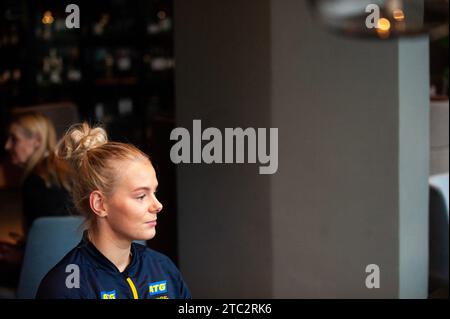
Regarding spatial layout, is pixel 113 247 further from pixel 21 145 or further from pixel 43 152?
pixel 21 145

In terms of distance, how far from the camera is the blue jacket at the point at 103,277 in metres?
1.73

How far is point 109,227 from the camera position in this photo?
1768mm

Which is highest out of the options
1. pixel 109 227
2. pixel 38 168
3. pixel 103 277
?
pixel 38 168

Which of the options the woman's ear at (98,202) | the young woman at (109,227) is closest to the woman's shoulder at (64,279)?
the young woman at (109,227)

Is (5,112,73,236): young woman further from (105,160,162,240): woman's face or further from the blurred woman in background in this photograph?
(105,160,162,240): woman's face

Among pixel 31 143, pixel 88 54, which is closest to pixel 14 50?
pixel 88 54

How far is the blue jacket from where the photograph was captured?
1.73 metres

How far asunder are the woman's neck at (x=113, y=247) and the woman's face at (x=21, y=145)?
134 centimetres

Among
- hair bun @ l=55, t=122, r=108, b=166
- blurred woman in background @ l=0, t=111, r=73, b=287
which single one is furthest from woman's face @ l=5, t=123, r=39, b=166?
hair bun @ l=55, t=122, r=108, b=166

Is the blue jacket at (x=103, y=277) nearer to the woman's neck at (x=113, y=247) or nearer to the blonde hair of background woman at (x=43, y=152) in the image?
the woman's neck at (x=113, y=247)

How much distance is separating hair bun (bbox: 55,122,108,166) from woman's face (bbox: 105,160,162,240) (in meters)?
0.08

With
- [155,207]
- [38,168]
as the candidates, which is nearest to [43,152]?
[38,168]

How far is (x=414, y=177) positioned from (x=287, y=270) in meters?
0.60

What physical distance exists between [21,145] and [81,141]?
141cm
